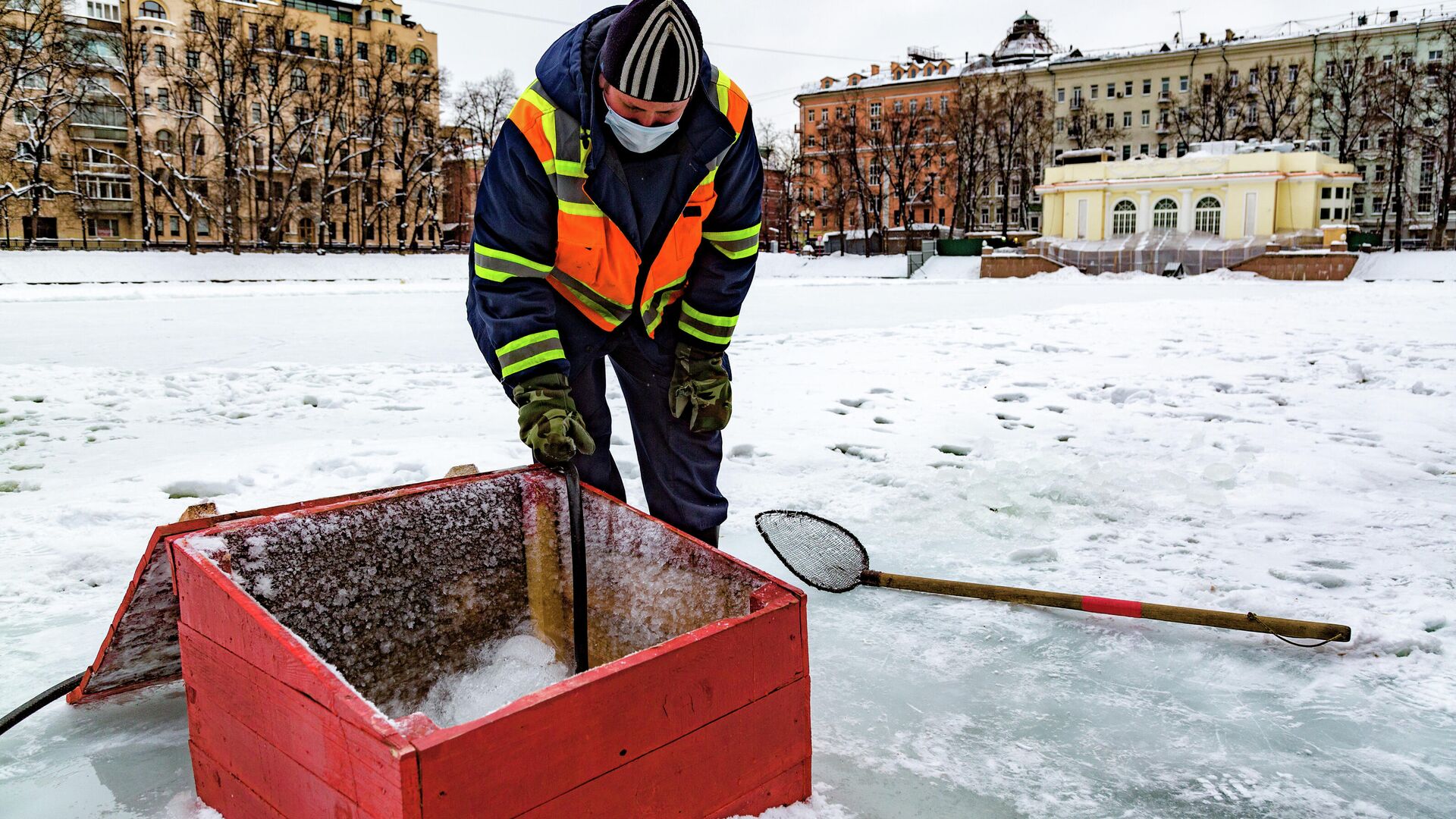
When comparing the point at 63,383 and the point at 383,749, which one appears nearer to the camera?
the point at 383,749

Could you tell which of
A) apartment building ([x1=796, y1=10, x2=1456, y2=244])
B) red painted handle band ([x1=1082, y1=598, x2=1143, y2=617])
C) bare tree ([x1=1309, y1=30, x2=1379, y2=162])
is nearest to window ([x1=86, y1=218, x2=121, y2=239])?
apartment building ([x1=796, y1=10, x2=1456, y2=244])

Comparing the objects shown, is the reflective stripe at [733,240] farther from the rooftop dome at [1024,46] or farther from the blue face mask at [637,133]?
the rooftop dome at [1024,46]

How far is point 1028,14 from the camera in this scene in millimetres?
65625

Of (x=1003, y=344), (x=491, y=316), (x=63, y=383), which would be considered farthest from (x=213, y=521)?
(x=1003, y=344)

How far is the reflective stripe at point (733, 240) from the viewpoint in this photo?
97.3 inches

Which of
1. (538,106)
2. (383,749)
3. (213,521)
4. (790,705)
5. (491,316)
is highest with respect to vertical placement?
(538,106)

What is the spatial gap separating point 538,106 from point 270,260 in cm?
3091

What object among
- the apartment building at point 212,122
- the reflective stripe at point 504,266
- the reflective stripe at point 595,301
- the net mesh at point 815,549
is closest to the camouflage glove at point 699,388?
the reflective stripe at point 595,301

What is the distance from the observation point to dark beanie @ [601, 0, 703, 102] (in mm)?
1915

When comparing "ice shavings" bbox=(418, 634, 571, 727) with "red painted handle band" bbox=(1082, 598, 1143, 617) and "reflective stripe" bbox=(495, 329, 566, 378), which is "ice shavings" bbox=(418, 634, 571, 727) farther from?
"red painted handle band" bbox=(1082, 598, 1143, 617)

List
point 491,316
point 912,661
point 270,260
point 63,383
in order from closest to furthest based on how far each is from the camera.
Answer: point 491,316 → point 912,661 → point 63,383 → point 270,260

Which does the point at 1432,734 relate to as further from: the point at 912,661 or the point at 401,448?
the point at 401,448

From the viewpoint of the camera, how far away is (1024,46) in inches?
2395

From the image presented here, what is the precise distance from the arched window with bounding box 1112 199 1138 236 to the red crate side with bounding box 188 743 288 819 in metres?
40.5
